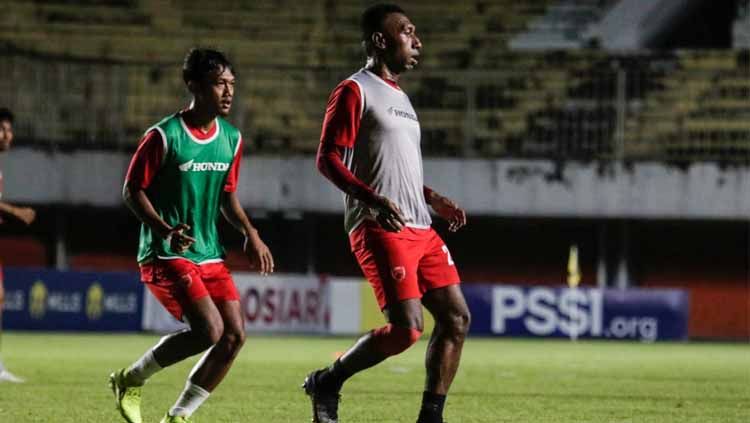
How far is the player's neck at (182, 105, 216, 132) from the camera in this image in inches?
333

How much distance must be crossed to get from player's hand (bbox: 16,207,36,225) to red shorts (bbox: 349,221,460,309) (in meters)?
2.65

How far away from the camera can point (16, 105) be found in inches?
1129

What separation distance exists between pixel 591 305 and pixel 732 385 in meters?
Result: 11.7

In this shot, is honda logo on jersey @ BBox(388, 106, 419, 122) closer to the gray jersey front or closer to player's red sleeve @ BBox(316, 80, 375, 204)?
the gray jersey front

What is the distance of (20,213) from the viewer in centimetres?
1033

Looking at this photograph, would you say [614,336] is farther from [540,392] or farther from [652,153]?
[540,392]

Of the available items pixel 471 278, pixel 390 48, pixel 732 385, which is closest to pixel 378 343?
pixel 390 48

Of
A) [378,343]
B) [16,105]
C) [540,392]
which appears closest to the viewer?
[378,343]

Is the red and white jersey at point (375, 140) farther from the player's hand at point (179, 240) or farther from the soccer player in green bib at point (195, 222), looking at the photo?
the player's hand at point (179, 240)

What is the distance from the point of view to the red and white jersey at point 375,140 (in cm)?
830

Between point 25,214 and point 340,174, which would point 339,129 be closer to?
point 340,174

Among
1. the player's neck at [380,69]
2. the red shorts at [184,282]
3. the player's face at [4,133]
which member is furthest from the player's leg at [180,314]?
the player's face at [4,133]

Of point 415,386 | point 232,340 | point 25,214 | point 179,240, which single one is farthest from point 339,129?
point 415,386

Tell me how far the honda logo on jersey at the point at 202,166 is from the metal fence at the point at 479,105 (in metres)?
20.3
